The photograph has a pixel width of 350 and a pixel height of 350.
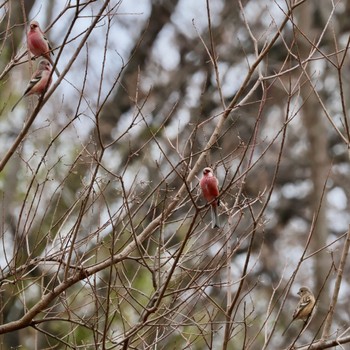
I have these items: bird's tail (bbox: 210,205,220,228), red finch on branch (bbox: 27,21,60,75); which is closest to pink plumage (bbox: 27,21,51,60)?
red finch on branch (bbox: 27,21,60,75)

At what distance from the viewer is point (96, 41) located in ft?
52.1

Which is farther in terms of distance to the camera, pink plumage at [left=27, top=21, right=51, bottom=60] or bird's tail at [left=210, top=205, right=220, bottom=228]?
pink plumage at [left=27, top=21, right=51, bottom=60]

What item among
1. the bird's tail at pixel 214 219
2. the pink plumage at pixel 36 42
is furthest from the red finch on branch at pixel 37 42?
the bird's tail at pixel 214 219

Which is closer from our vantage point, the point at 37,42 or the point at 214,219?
the point at 214,219

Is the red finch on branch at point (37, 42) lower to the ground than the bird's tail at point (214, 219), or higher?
higher

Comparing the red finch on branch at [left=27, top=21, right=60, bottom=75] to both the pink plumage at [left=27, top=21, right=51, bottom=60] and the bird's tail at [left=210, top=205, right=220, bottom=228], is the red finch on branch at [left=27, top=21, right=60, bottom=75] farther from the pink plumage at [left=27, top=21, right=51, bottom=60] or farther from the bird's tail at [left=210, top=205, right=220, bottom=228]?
the bird's tail at [left=210, top=205, right=220, bottom=228]

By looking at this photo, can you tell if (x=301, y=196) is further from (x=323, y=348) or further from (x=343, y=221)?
(x=323, y=348)

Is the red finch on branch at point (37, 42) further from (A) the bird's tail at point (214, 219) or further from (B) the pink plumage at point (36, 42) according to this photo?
(A) the bird's tail at point (214, 219)

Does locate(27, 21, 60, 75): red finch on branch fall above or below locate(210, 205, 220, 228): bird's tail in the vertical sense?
above

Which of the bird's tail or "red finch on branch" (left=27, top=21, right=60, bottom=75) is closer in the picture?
the bird's tail

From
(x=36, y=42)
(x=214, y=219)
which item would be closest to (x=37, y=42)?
(x=36, y=42)

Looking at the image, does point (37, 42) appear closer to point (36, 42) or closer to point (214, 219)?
point (36, 42)

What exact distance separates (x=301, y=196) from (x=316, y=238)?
3.02 metres

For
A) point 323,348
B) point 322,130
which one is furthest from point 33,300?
point 323,348
